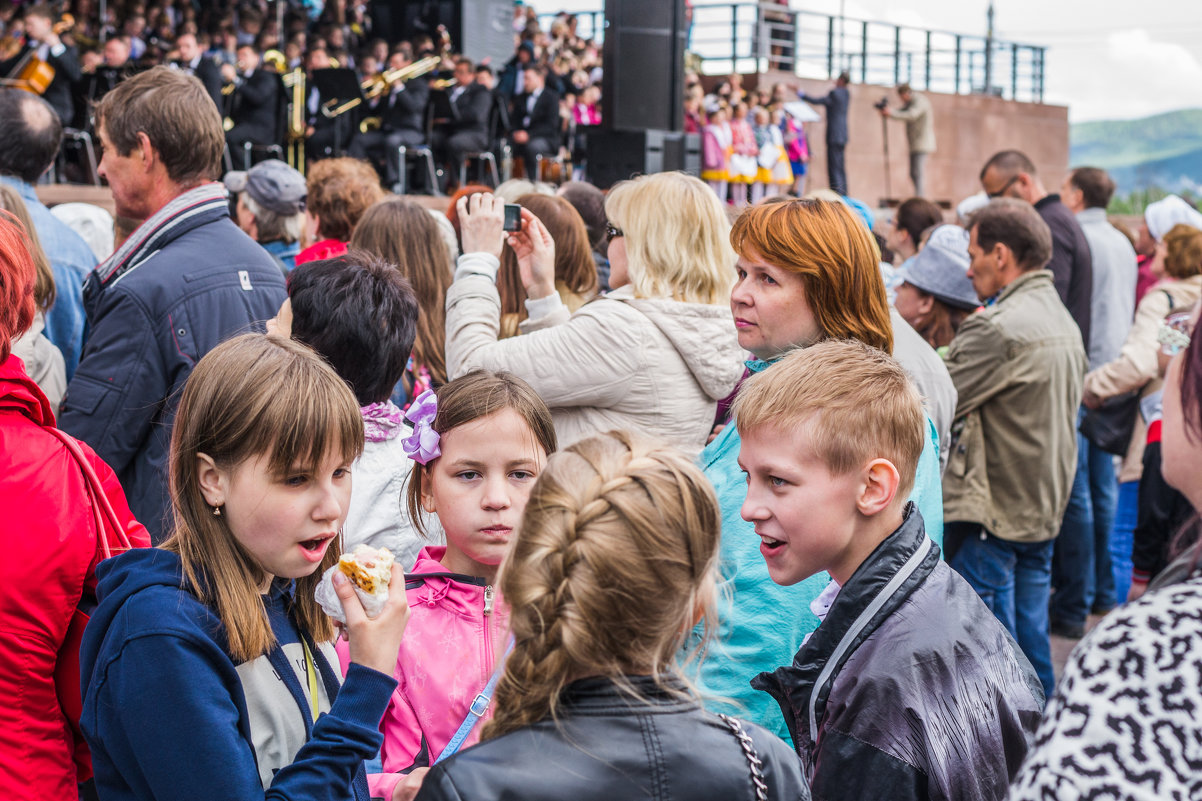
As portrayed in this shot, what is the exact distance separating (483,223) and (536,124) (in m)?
11.5

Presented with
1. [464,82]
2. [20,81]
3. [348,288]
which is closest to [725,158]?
[464,82]

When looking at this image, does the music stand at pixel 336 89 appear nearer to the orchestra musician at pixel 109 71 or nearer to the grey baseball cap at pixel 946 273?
the orchestra musician at pixel 109 71

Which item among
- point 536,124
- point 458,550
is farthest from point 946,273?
point 536,124

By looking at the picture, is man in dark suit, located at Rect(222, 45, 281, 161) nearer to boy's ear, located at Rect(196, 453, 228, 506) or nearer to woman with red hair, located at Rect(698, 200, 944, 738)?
woman with red hair, located at Rect(698, 200, 944, 738)

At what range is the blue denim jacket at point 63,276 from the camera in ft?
11.8

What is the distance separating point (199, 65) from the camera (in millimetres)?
12141

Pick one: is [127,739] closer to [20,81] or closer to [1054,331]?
[1054,331]

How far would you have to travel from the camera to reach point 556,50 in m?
19.0

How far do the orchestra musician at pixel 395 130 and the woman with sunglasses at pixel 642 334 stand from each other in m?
10.5

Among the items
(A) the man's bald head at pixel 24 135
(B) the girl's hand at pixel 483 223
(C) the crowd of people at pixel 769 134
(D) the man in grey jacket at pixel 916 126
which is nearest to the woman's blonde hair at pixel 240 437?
(B) the girl's hand at pixel 483 223

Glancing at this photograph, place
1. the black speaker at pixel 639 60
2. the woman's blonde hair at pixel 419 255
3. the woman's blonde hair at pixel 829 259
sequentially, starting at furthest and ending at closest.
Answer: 1. the black speaker at pixel 639 60
2. the woman's blonde hair at pixel 419 255
3. the woman's blonde hair at pixel 829 259

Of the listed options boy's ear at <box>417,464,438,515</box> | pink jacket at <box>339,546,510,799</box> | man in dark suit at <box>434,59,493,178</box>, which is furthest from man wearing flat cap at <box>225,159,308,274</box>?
man in dark suit at <box>434,59,493,178</box>

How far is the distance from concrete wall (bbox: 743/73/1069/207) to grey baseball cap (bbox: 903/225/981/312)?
1587cm

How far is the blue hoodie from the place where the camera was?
145 centimetres
